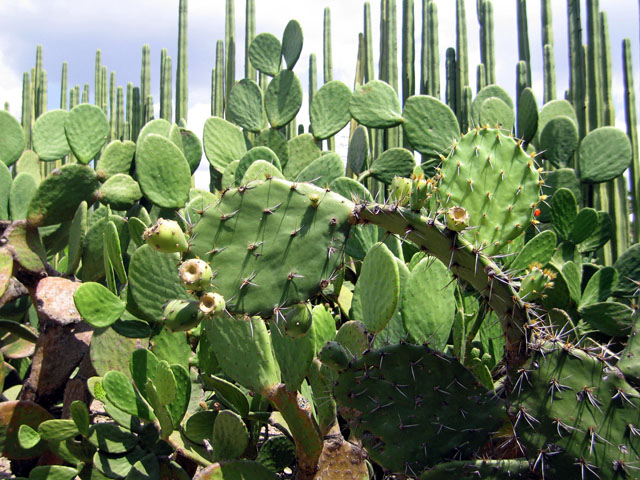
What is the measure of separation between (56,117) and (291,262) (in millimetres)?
2063

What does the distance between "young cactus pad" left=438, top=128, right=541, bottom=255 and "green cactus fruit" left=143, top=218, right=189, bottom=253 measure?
2.68 feet

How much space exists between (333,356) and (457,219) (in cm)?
42

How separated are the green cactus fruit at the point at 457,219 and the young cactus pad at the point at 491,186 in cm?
46

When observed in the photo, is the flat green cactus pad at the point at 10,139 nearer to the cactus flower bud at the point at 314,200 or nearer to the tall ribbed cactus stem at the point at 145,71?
the cactus flower bud at the point at 314,200

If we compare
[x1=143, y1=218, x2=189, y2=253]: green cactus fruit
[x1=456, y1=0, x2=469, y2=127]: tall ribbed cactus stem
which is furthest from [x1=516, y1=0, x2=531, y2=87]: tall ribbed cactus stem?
[x1=143, y1=218, x2=189, y2=253]: green cactus fruit

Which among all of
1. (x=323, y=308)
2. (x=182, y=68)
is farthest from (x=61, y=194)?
(x=182, y=68)

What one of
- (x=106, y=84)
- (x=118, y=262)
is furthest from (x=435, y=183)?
(x=106, y=84)

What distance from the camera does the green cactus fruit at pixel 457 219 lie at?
45.6 inches

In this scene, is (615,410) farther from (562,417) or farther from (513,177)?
(513,177)

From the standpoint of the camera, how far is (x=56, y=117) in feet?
9.09

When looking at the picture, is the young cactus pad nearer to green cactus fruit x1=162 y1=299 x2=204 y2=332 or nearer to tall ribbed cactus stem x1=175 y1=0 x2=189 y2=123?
green cactus fruit x1=162 y1=299 x2=204 y2=332

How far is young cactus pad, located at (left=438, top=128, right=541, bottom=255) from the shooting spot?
1.64 m

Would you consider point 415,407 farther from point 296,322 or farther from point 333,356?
point 296,322

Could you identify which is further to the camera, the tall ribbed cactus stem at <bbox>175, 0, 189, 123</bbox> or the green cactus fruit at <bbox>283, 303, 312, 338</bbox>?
the tall ribbed cactus stem at <bbox>175, 0, 189, 123</bbox>
